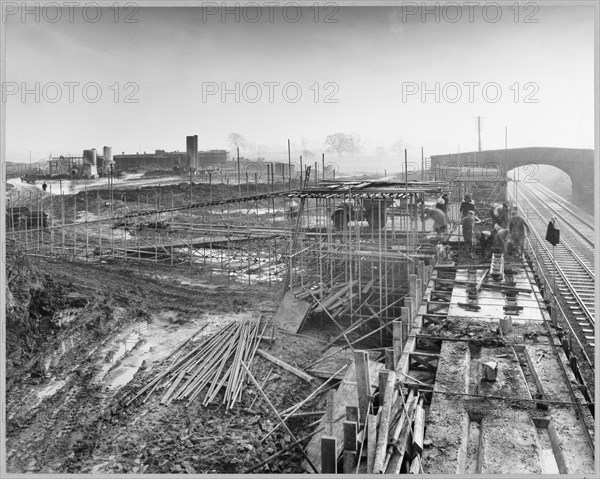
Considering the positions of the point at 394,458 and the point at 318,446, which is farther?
the point at 318,446

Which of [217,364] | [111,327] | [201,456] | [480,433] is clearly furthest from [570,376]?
[111,327]

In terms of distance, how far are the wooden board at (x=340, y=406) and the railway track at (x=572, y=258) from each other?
3.58m

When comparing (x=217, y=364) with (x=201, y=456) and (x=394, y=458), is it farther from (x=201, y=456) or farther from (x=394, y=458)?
(x=394, y=458)

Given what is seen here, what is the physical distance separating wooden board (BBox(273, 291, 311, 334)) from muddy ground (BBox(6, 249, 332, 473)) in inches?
13.1

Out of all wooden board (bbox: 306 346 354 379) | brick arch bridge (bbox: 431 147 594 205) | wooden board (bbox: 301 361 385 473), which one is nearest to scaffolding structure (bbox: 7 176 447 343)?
wooden board (bbox: 306 346 354 379)

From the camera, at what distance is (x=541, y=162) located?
1998 centimetres

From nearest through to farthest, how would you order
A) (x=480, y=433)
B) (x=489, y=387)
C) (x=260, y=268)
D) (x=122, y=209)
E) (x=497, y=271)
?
(x=480, y=433) → (x=489, y=387) → (x=497, y=271) → (x=260, y=268) → (x=122, y=209)

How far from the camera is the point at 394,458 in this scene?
16.9 ft

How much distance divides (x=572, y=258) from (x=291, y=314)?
27.7 feet

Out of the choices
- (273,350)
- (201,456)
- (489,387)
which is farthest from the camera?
(273,350)

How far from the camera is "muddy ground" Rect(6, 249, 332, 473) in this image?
6980mm

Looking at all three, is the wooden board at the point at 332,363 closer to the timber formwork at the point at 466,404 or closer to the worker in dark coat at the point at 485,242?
the timber formwork at the point at 466,404

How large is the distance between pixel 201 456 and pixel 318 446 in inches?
58.0

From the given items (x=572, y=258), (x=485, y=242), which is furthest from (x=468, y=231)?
(x=572, y=258)
